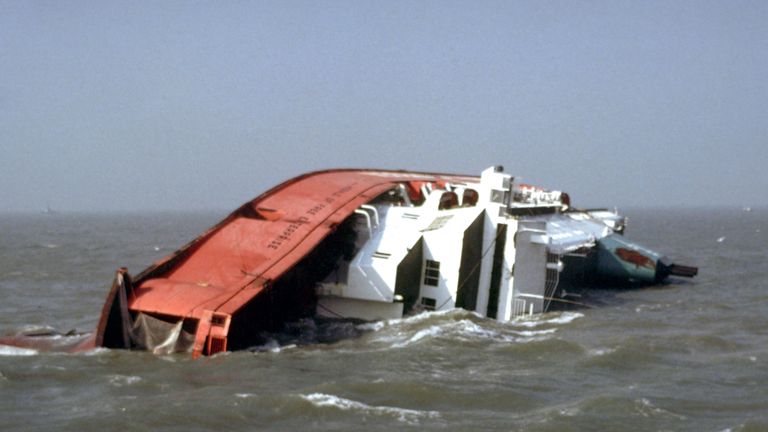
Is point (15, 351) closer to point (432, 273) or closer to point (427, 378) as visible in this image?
point (427, 378)

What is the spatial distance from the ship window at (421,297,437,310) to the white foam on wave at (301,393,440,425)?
8426 millimetres

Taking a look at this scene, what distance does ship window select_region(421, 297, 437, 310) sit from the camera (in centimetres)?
2386

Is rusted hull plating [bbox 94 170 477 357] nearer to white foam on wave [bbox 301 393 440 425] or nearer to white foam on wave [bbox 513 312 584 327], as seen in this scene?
white foam on wave [bbox 301 393 440 425]

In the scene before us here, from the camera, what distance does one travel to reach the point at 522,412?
15.0 meters

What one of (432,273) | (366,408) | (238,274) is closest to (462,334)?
(432,273)

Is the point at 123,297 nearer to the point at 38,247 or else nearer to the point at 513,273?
the point at 513,273

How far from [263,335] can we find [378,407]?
22.3 ft

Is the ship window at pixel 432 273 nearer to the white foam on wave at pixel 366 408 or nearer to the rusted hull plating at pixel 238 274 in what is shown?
the rusted hull plating at pixel 238 274

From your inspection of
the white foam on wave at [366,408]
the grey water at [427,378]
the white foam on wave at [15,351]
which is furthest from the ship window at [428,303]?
the white foam on wave at [15,351]

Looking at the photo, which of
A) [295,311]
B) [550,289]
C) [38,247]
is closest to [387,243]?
[295,311]

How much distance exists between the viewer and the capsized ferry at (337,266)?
1942 cm

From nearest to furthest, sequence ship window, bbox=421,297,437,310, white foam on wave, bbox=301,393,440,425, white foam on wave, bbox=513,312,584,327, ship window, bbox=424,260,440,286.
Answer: white foam on wave, bbox=301,393,440,425
ship window, bbox=421,297,437,310
ship window, bbox=424,260,440,286
white foam on wave, bbox=513,312,584,327

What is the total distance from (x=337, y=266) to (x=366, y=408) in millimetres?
9149

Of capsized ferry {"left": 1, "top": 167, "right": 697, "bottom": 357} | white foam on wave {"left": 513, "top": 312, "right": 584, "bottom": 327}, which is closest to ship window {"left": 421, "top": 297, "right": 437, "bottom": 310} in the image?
capsized ferry {"left": 1, "top": 167, "right": 697, "bottom": 357}
